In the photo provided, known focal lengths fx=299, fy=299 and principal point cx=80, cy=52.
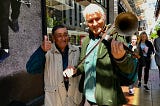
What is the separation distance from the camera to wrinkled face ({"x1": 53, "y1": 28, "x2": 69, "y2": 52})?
2.79 m

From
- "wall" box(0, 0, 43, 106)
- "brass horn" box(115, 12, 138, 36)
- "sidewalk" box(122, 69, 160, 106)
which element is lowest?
"sidewalk" box(122, 69, 160, 106)

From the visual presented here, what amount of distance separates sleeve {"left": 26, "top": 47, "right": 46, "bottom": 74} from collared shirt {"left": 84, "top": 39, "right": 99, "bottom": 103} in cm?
45

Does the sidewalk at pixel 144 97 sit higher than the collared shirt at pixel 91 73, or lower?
lower

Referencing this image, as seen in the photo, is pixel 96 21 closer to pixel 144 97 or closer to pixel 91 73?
pixel 91 73

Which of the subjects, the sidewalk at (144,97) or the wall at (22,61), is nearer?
the wall at (22,61)

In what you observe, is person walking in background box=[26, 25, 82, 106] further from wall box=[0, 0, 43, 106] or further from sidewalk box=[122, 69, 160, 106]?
sidewalk box=[122, 69, 160, 106]

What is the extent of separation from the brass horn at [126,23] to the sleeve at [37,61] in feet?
2.65

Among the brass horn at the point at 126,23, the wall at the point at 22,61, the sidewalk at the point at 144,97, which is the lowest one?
the sidewalk at the point at 144,97

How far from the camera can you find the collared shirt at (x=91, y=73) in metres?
2.48

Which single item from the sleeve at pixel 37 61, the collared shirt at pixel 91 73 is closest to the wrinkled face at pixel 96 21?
the collared shirt at pixel 91 73

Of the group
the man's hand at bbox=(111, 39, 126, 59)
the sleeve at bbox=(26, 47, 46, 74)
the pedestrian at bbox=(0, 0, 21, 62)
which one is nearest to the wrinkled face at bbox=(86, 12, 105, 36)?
the man's hand at bbox=(111, 39, 126, 59)

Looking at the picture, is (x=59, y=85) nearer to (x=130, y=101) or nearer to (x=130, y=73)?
(x=130, y=73)

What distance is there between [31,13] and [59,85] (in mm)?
3218

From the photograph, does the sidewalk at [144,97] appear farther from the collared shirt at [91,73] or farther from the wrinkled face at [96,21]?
the wrinkled face at [96,21]
